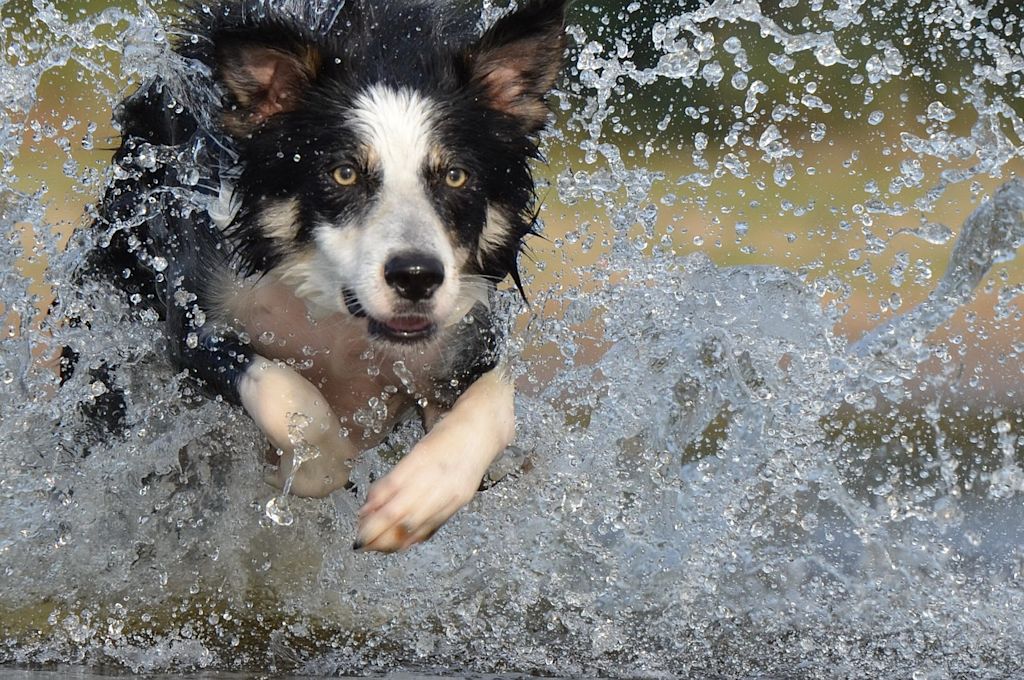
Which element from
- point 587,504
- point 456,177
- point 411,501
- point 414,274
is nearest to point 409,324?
point 414,274

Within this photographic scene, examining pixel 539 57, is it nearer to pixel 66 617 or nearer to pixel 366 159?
pixel 366 159

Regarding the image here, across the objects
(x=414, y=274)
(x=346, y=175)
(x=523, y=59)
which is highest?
(x=523, y=59)

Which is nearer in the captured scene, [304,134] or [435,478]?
[435,478]

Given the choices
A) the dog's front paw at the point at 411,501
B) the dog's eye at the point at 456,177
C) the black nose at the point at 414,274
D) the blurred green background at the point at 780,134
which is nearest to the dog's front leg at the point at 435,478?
the dog's front paw at the point at 411,501

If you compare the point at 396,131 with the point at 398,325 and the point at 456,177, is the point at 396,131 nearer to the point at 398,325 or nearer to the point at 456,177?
the point at 456,177

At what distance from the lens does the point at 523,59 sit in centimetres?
383

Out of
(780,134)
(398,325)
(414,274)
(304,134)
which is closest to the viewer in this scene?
(414,274)

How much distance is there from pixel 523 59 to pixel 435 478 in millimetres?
1286

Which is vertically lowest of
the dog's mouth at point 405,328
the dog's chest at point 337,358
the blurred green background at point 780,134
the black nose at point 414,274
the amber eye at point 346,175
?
the blurred green background at point 780,134

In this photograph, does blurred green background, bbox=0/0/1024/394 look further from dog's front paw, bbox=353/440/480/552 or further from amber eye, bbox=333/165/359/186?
dog's front paw, bbox=353/440/480/552

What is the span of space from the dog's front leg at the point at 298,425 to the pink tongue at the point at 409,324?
0.30 meters

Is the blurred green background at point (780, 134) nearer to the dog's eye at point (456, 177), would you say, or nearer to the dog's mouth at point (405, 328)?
the dog's eye at point (456, 177)

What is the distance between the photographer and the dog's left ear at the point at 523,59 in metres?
3.73

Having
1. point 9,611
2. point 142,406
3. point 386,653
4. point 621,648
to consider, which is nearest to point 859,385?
point 621,648
